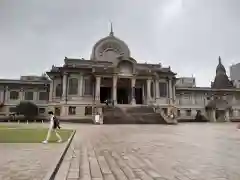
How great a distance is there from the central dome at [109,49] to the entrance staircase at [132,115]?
624 inches

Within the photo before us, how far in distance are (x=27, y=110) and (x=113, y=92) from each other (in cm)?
1579

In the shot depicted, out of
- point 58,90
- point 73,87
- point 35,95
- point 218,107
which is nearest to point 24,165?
point 73,87

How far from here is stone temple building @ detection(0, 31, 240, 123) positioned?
151 ft

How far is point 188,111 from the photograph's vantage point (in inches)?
2343

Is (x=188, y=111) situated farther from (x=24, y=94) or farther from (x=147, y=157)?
(x=147, y=157)

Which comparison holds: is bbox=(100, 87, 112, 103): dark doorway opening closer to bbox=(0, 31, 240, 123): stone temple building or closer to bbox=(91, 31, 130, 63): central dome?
bbox=(0, 31, 240, 123): stone temple building

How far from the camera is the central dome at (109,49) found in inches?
2205

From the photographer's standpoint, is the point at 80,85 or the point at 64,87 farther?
the point at 80,85

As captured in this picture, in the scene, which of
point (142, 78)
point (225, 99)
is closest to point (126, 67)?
point (142, 78)

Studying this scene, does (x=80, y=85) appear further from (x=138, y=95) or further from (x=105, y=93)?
(x=138, y=95)

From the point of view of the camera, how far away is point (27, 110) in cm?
4806

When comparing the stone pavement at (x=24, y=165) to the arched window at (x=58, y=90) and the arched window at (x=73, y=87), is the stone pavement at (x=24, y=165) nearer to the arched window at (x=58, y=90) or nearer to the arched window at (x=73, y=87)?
the arched window at (x=73, y=87)

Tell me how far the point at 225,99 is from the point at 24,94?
140 feet

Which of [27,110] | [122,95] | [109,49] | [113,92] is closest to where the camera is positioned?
[113,92]
